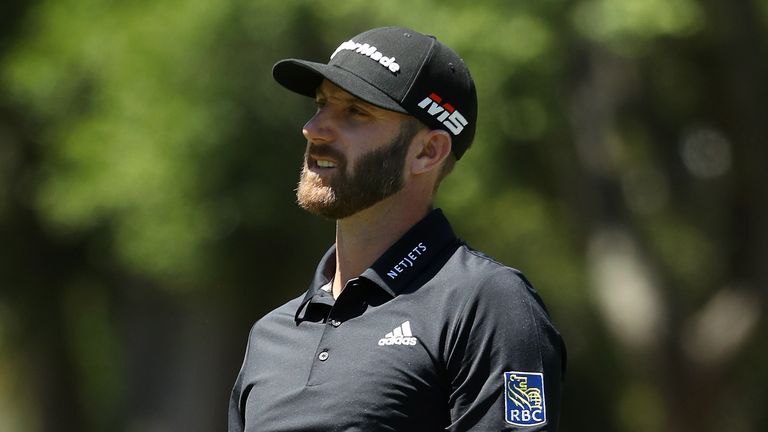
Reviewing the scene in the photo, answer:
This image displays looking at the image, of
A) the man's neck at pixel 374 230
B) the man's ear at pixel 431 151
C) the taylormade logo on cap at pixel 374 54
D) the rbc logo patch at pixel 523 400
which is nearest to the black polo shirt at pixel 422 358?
the rbc logo patch at pixel 523 400

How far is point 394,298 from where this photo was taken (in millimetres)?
3143

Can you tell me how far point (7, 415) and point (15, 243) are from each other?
18.5 ft

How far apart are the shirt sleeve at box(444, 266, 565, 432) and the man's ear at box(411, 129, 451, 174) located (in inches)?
18.5

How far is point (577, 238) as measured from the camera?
13945 millimetres

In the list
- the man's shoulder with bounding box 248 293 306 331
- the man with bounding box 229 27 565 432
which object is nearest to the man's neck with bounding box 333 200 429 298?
the man with bounding box 229 27 565 432

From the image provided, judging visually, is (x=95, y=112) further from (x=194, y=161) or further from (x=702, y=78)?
(x=702, y=78)

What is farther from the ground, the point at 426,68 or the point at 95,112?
the point at 426,68

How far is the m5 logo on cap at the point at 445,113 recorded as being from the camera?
3.33 metres

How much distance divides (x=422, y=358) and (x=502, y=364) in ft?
0.57

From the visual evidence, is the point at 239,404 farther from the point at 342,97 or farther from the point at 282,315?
the point at 342,97

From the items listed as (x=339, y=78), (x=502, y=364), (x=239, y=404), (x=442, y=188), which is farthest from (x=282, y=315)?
(x=442, y=188)

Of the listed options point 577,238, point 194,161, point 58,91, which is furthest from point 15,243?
point 577,238

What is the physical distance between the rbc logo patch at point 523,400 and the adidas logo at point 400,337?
9.0 inches

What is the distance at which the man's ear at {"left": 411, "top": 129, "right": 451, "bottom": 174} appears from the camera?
3377 mm
